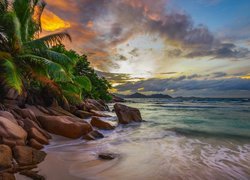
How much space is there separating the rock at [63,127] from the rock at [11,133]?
2621mm

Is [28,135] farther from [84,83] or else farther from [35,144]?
[84,83]

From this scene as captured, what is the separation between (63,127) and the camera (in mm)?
9641

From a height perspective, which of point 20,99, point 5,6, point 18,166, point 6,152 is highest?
point 5,6

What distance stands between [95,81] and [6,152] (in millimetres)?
40323

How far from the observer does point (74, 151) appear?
25.3ft

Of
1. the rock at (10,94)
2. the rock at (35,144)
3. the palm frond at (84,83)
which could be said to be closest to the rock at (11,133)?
the rock at (35,144)

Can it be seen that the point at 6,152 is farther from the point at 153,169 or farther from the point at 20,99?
the point at 20,99

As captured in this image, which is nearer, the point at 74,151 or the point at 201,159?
the point at 201,159

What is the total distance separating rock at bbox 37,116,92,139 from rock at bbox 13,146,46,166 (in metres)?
3.34

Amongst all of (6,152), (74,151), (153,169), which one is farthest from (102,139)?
(6,152)

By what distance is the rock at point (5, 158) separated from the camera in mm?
5081

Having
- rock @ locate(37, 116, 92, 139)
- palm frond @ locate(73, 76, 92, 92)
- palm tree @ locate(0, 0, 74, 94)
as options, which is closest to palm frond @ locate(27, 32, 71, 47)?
palm tree @ locate(0, 0, 74, 94)

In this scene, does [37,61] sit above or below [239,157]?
above

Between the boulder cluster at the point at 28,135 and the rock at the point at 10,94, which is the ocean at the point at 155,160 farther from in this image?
the rock at the point at 10,94
